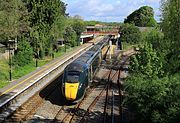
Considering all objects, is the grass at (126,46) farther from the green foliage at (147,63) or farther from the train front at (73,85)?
the train front at (73,85)

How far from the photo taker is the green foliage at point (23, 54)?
168 feet

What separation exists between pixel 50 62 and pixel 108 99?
2706cm

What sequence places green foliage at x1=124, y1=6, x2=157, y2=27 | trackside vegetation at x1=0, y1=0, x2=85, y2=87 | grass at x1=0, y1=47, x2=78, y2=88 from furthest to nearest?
green foliage at x1=124, y1=6, x2=157, y2=27
trackside vegetation at x1=0, y1=0, x2=85, y2=87
grass at x1=0, y1=47, x2=78, y2=88

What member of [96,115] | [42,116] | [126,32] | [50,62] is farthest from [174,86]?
[126,32]


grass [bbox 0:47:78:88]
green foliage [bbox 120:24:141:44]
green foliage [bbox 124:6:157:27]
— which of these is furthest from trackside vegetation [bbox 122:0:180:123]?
green foliage [bbox 124:6:157:27]

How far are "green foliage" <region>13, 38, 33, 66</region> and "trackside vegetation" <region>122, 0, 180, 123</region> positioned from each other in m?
22.4

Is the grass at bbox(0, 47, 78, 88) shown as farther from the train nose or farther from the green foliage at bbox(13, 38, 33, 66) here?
the train nose

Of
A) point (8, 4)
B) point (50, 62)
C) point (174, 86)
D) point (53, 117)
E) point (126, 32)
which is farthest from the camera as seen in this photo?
point (126, 32)

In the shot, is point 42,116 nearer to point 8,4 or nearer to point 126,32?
point 8,4

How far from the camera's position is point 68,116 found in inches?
1048

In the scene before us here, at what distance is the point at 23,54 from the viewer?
5347 centimetres

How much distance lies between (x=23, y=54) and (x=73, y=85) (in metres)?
26.2

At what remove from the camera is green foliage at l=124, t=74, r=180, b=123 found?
1778 centimetres

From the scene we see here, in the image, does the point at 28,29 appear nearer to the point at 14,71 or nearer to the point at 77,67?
the point at 14,71
